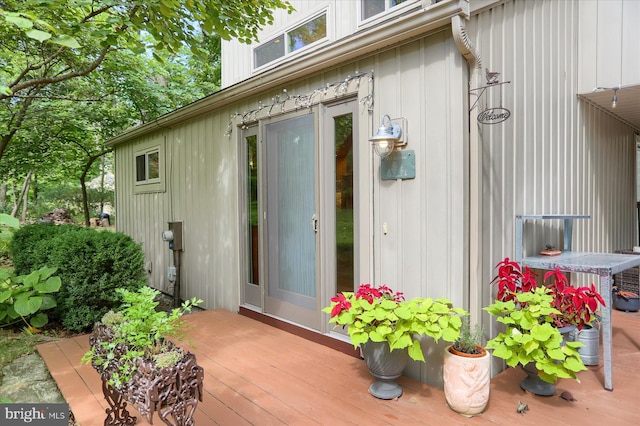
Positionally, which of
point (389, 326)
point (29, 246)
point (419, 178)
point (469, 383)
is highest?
point (419, 178)

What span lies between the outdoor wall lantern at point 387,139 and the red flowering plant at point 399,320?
3.46 feet

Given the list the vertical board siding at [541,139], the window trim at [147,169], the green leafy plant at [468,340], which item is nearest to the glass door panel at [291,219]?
the green leafy plant at [468,340]

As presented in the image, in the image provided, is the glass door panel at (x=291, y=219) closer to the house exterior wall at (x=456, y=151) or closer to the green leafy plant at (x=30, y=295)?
the house exterior wall at (x=456, y=151)

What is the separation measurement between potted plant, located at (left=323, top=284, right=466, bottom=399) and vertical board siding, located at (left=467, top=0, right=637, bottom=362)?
512 millimetres

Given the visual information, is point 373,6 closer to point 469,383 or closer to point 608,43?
point 608,43

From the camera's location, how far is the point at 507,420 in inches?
86.6

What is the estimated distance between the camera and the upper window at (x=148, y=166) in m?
6.23

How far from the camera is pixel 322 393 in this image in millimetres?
2561

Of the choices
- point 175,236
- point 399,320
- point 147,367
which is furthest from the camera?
point 175,236

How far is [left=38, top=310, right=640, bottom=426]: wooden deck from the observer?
2242 mm

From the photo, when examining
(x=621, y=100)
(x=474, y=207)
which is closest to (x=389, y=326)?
(x=474, y=207)

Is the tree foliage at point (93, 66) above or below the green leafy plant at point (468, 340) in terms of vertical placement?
above

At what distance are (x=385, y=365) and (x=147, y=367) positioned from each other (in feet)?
4.68

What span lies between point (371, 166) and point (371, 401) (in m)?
1.66
